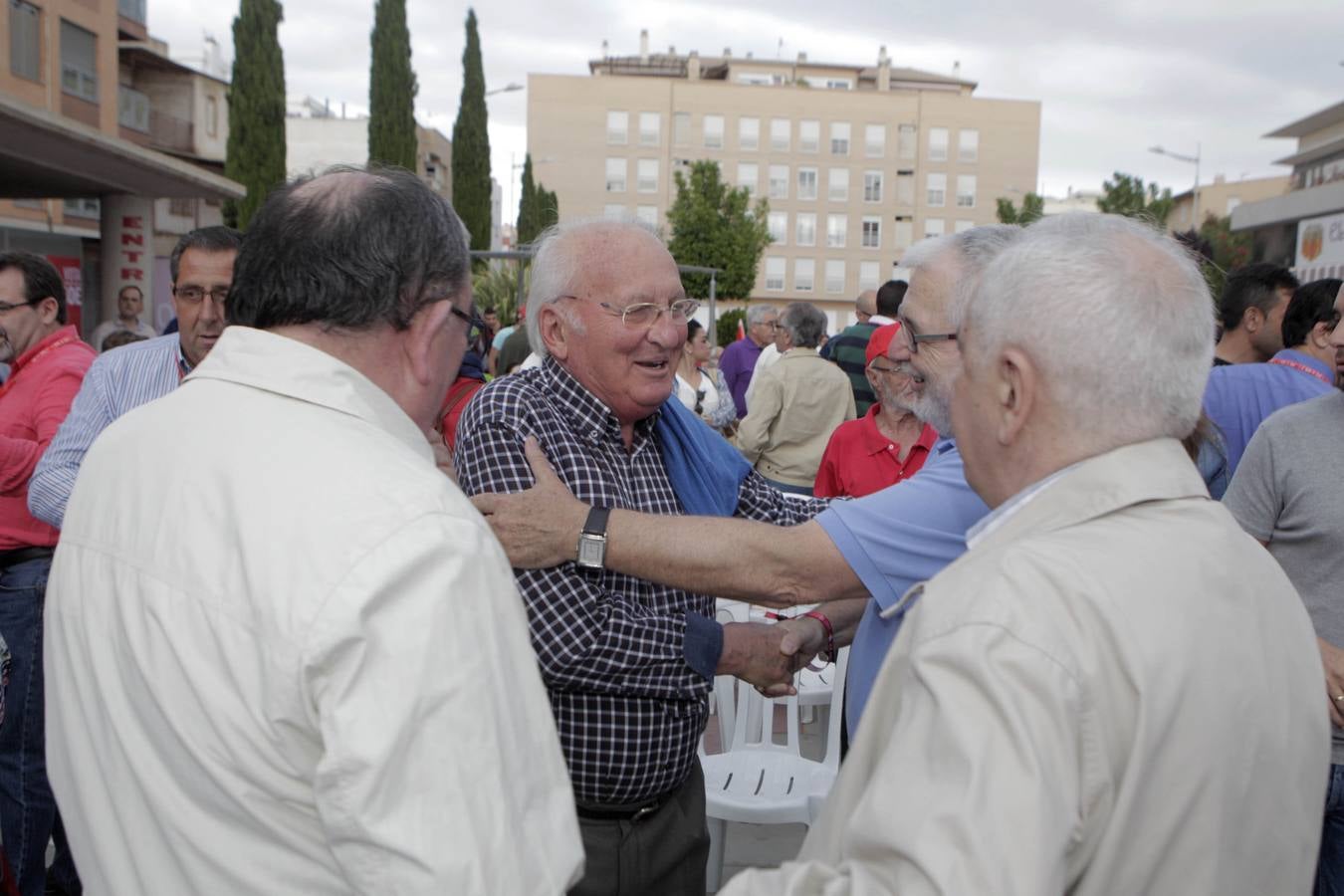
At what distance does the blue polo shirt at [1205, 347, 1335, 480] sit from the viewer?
13.8 ft

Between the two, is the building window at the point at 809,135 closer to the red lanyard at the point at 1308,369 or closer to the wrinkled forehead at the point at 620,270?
the red lanyard at the point at 1308,369

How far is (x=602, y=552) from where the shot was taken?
7.12 feet

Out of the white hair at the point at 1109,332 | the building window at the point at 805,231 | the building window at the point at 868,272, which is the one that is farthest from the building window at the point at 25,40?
the building window at the point at 868,272

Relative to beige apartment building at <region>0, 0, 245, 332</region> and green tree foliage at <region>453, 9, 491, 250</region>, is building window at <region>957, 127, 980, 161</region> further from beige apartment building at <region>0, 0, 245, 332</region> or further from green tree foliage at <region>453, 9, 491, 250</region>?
beige apartment building at <region>0, 0, 245, 332</region>

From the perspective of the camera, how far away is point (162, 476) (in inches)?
54.6

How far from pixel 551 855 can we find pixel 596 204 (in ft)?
219

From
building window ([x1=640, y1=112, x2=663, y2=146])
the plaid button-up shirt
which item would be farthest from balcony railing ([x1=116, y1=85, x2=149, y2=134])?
the plaid button-up shirt

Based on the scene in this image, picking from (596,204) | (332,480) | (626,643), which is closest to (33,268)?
(626,643)

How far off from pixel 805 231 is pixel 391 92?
37663 mm

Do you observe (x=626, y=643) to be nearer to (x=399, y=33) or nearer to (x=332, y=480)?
(x=332, y=480)

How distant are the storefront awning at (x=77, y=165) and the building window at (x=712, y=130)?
5398cm

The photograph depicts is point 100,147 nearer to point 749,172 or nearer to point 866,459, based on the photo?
point 866,459

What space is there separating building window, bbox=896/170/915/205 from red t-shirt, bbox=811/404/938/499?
222 feet

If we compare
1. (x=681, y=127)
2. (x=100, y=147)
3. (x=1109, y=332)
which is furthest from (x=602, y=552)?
(x=681, y=127)
